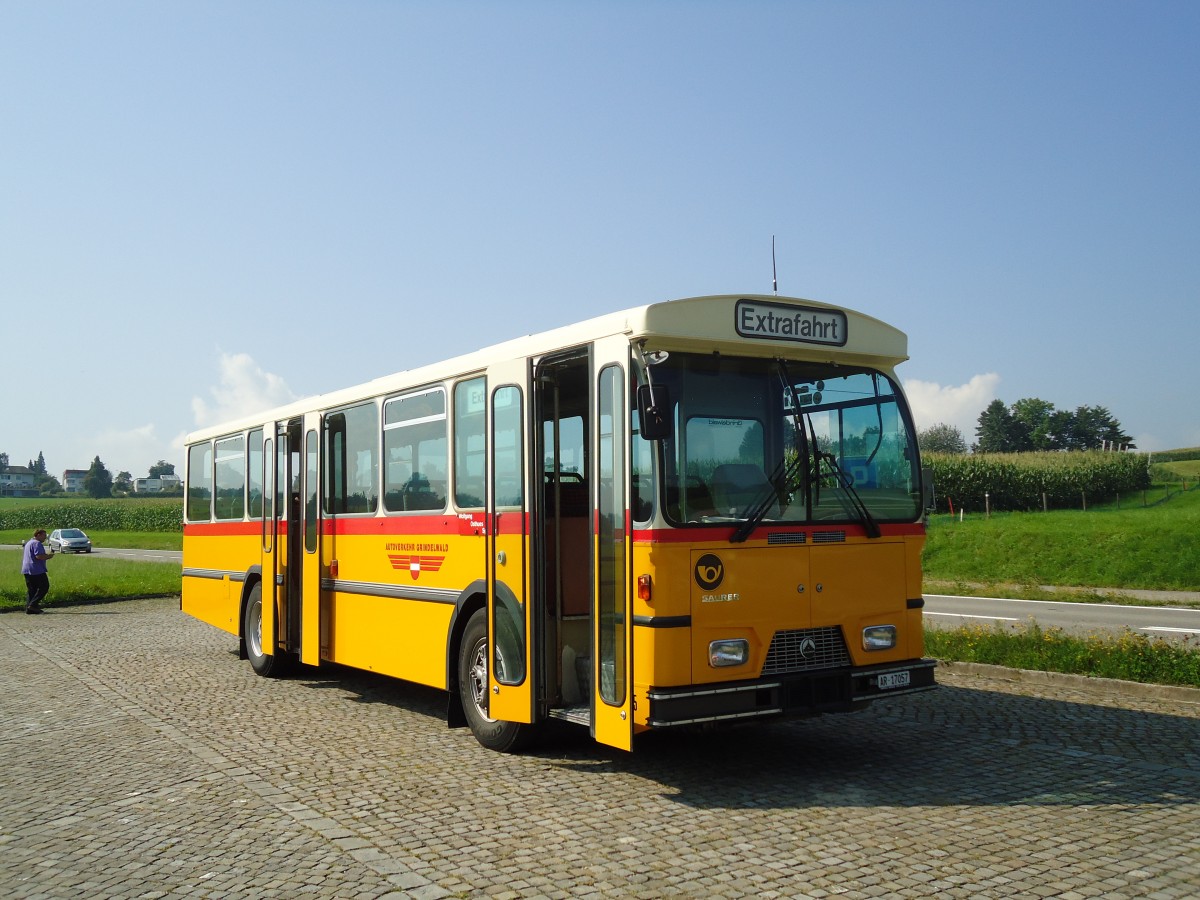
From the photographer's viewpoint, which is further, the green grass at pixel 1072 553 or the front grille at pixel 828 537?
the green grass at pixel 1072 553

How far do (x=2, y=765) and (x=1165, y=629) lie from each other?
52.1 feet

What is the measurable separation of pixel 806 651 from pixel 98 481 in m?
160

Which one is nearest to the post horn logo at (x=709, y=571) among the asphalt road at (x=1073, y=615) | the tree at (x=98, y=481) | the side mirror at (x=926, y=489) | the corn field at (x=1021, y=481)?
the side mirror at (x=926, y=489)

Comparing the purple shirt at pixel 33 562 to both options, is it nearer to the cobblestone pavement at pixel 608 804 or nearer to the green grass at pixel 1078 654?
the cobblestone pavement at pixel 608 804

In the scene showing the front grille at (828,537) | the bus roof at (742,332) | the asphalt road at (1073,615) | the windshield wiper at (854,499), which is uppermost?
the bus roof at (742,332)

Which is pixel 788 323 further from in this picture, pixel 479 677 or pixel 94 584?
pixel 94 584

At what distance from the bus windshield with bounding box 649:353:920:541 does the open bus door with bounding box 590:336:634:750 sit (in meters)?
0.31

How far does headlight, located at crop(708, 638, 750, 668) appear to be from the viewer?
7293 mm

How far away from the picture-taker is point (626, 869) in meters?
5.80

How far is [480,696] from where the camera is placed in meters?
9.12

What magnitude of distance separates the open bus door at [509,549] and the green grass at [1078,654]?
6.22 m

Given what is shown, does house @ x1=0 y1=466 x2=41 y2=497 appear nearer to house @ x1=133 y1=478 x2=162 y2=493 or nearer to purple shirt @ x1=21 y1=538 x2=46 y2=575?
house @ x1=133 y1=478 x2=162 y2=493

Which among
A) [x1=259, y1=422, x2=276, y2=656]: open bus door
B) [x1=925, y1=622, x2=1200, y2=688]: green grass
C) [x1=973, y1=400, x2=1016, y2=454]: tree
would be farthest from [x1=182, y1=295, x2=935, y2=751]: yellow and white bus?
[x1=973, y1=400, x2=1016, y2=454]: tree

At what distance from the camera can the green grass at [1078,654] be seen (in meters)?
10.9
